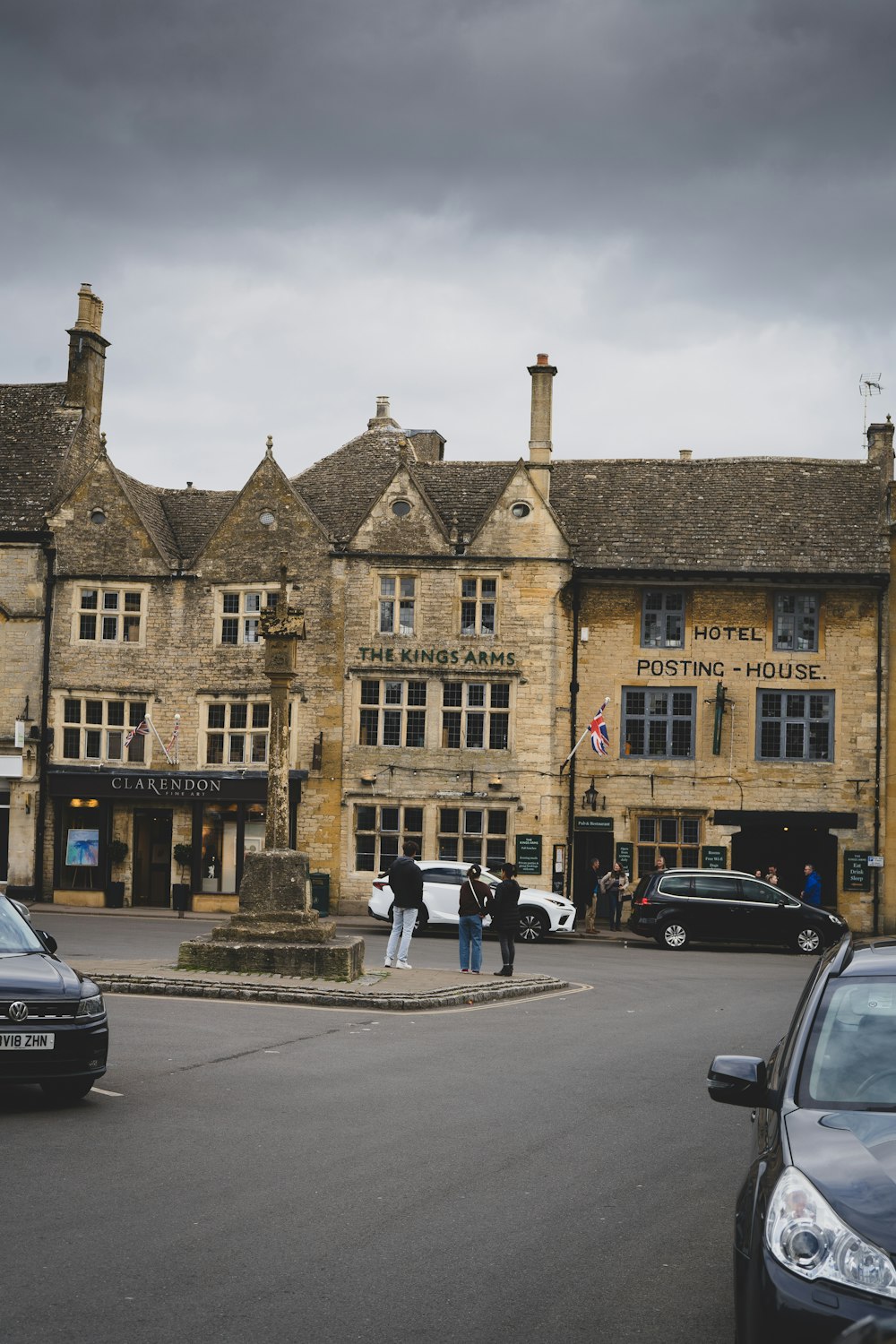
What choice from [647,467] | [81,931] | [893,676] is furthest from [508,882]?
[647,467]

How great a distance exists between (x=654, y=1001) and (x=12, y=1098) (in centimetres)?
1045

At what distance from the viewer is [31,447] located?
1599 inches

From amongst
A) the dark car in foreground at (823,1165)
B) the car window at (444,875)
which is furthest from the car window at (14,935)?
the car window at (444,875)

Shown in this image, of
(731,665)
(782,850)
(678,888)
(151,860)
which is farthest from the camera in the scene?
(151,860)

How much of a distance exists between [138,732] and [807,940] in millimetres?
17504

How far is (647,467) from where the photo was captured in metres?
40.2

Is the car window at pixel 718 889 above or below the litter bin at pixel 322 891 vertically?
above

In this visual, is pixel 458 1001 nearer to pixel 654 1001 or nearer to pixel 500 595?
pixel 654 1001

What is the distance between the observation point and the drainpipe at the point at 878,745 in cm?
3547

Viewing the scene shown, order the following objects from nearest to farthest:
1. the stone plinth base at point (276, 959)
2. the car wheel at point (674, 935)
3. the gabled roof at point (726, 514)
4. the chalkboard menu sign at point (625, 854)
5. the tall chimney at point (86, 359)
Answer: the stone plinth base at point (276, 959) < the car wheel at point (674, 935) < the chalkboard menu sign at point (625, 854) < the gabled roof at point (726, 514) < the tall chimney at point (86, 359)

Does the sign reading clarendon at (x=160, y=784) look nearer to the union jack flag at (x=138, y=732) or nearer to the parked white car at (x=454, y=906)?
the union jack flag at (x=138, y=732)

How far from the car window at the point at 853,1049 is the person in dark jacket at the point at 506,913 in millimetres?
15160

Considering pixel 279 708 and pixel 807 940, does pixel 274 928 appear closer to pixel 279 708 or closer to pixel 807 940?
pixel 279 708

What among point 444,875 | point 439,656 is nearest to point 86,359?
point 439,656
